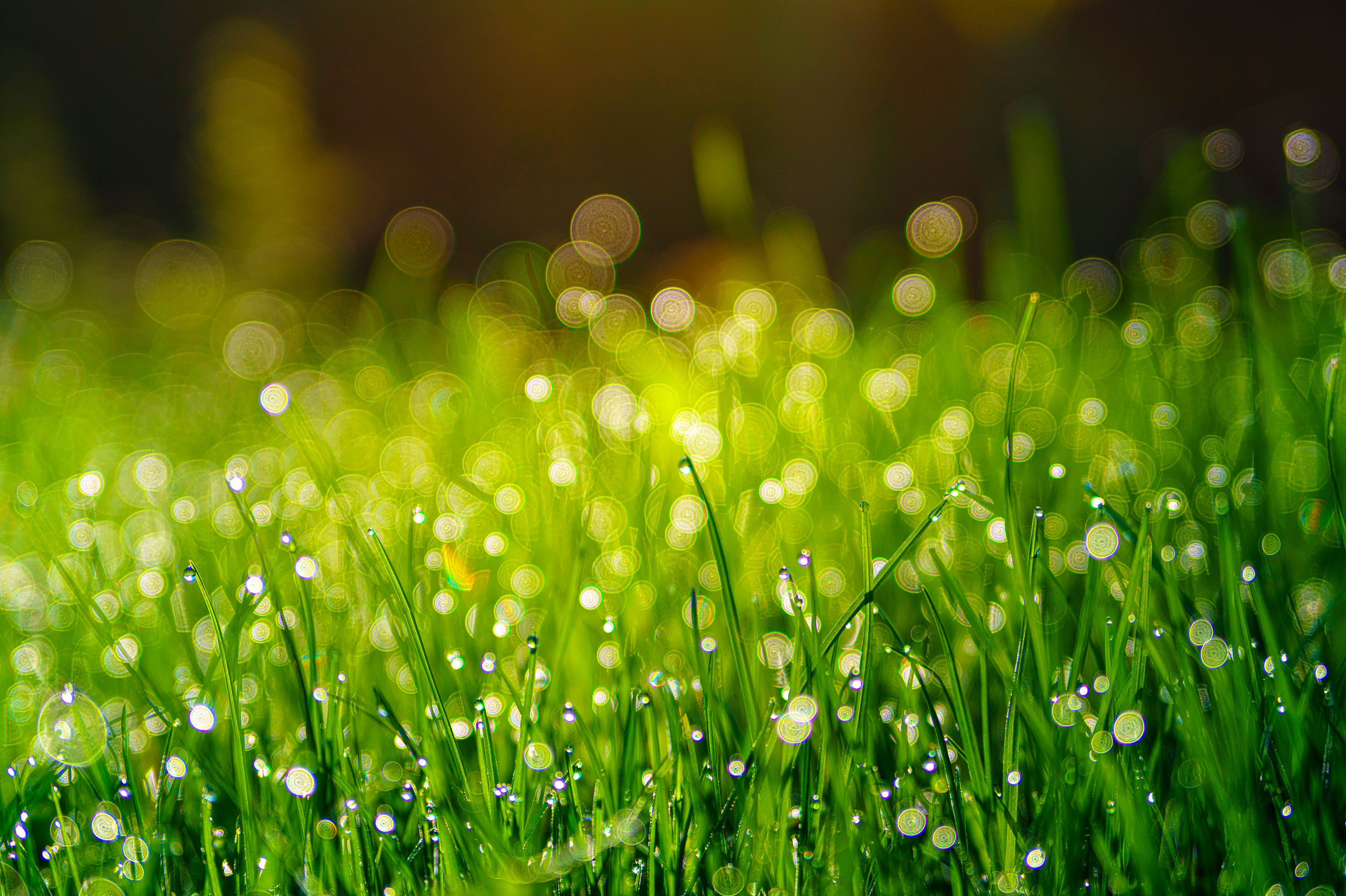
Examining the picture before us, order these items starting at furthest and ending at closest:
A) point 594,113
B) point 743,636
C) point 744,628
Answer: point 594,113
point 744,628
point 743,636

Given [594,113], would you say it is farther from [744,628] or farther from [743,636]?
[743,636]

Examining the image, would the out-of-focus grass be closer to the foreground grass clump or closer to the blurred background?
the foreground grass clump

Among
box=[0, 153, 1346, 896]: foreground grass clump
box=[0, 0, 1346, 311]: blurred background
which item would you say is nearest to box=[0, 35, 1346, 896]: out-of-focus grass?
box=[0, 153, 1346, 896]: foreground grass clump

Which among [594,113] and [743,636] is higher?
[594,113]

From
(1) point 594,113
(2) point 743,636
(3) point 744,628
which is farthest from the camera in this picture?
(1) point 594,113

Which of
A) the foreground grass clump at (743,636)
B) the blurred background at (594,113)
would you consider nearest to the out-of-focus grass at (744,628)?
the foreground grass clump at (743,636)

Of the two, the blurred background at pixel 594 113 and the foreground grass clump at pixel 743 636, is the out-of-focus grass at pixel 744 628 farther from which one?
the blurred background at pixel 594 113

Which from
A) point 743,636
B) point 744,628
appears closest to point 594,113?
point 744,628

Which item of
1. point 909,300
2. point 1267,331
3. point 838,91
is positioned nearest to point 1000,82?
point 838,91
